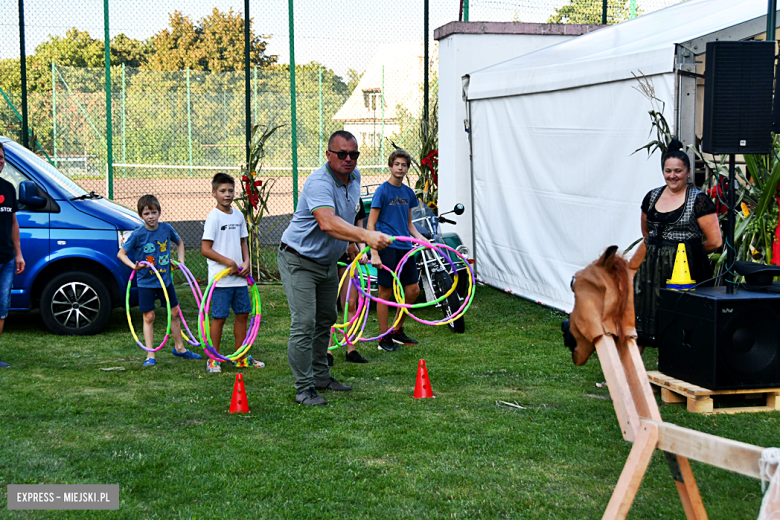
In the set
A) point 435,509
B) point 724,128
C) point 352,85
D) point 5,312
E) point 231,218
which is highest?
point 352,85

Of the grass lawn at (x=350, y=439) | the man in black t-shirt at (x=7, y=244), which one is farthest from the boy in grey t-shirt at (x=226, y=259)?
the man in black t-shirt at (x=7, y=244)

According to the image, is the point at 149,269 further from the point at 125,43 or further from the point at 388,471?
the point at 125,43

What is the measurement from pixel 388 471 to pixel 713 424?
2.28 m

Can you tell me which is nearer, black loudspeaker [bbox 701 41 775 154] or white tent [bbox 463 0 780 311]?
black loudspeaker [bbox 701 41 775 154]

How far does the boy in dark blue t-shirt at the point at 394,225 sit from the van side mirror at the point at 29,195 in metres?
3.34

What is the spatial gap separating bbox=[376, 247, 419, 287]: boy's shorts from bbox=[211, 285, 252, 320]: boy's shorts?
1374mm

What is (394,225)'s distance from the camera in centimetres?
Result: 752

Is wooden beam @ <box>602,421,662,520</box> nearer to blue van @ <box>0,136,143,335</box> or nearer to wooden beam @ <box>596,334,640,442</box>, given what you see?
wooden beam @ <box>596,334,640,442</box>

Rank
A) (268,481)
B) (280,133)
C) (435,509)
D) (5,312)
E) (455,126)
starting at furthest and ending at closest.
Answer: (280,133)
(455,126)
(5,312)
(268,481)
(435,509)

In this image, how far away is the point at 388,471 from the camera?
14.2 feet

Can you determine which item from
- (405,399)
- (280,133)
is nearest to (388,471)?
(405,399)

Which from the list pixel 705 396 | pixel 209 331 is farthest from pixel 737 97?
pixel 209 331

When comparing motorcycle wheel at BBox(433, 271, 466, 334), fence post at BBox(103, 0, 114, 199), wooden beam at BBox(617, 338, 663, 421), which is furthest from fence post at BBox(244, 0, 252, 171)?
wooden beam at BBox(617, 338, 663, 421)

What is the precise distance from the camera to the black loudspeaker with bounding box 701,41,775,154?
554 centimetres
